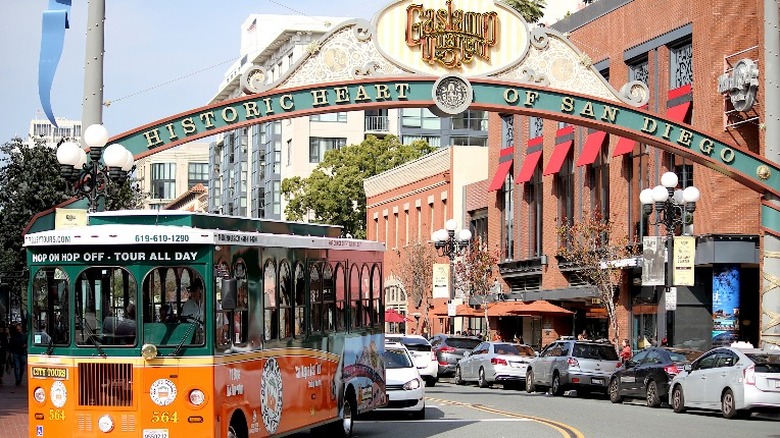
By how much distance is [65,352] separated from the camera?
15898 mm

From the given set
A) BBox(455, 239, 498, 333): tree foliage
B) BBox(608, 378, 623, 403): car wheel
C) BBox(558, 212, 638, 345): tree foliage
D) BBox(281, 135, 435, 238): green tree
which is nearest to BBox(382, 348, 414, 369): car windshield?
BBox(608, 378, 623, 403): car wheel

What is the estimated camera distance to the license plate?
15320 millimetres

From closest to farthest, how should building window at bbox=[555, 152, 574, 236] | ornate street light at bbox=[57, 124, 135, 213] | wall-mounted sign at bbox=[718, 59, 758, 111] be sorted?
ornate street light at bbox=[57, 124, 135, 213] → wall-mounted sign at bbox=[718, 59, 758, 111] → building window at bbox=[555, 152, 574, 236]

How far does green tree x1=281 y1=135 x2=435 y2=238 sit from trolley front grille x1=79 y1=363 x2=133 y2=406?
78.0 m

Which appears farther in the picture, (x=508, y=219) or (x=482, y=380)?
(x=508, y=219)

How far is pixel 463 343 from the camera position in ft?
162

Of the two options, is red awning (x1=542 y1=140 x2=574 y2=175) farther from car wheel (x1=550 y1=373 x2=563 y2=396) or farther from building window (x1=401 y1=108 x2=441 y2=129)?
building window (x1=401 y1=108 x2=441 y2=129)

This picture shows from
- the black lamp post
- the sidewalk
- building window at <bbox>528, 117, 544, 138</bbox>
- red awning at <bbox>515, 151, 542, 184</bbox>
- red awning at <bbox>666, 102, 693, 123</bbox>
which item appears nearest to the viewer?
the sidewalk

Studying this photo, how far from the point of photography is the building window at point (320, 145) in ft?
369

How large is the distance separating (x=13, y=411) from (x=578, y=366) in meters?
15.5

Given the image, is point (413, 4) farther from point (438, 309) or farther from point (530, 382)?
point (438, 309)

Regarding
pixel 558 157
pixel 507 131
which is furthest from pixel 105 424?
pixel 507 131

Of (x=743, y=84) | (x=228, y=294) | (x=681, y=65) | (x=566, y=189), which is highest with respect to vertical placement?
(x=681, y=65)

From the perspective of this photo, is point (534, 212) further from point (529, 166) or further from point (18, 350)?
point (18, 350)
